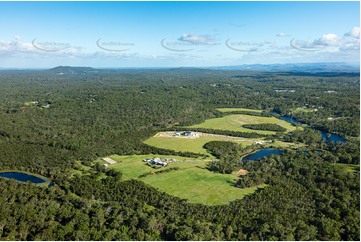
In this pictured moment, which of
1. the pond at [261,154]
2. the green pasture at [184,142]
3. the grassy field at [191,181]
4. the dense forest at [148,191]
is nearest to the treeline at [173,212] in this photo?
the dense forest at [148,191]

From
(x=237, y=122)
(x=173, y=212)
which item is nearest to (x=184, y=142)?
(x=237, y=122)

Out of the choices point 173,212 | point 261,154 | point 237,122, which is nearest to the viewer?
point 173,212

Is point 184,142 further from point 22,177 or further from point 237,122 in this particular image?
point 22,177

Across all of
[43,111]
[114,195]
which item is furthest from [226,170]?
[43,111]

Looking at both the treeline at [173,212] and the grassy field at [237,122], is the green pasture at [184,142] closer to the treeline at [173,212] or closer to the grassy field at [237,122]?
the grassy field at [237,122]

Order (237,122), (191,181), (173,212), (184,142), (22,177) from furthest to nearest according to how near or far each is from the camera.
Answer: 1. (237,122)
2. (184,142)
3. (22,177)
4. (191,181)
5. (173,212)

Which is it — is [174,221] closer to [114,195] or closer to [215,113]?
[114,195]
